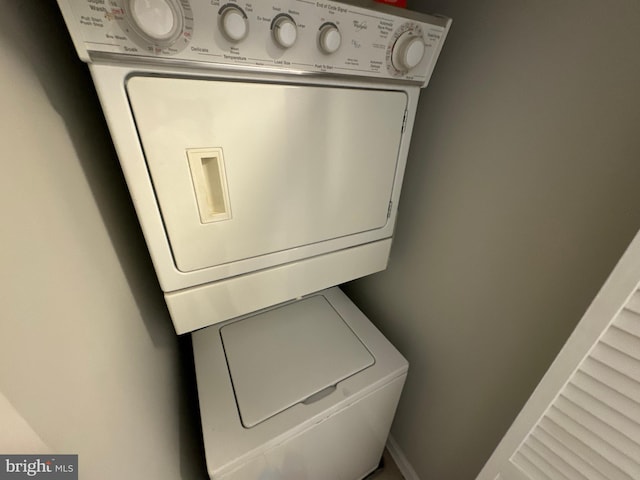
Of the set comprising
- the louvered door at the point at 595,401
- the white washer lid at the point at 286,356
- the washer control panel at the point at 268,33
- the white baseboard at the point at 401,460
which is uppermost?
the washer control panel at the point at 268,33

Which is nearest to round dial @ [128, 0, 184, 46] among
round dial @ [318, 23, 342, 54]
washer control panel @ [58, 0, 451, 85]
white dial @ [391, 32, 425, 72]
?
washer control panel @ [58, 0, 451, 85]

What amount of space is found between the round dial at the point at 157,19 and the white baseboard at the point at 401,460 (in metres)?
1.93

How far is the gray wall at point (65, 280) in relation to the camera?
354 millimetres

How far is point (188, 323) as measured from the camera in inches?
31.2

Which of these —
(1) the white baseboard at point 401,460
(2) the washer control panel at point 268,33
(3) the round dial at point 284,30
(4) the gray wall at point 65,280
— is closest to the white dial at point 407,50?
(2) the washer control panel at point 268,33

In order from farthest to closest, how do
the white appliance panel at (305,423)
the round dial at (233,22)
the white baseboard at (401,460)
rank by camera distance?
the white baseboard at (401,460)
the white appliance panel at (305,423)
the round dial at (233,22)

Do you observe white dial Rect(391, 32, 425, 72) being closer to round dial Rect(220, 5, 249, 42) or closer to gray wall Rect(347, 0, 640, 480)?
gray wall Rect(347, 0, 640, 480)

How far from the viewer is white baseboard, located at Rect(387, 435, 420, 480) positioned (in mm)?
1381

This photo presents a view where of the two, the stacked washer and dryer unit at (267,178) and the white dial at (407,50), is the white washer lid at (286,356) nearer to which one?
the stacked washer and dryer unit at (267,178)

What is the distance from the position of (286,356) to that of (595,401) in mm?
881

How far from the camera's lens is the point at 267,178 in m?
0.71

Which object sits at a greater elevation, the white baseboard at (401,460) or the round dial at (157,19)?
the round dial at (157,19)

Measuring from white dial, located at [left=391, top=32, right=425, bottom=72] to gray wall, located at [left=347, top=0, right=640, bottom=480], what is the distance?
0.79ft

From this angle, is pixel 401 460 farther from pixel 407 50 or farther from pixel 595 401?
pixel 407 50
